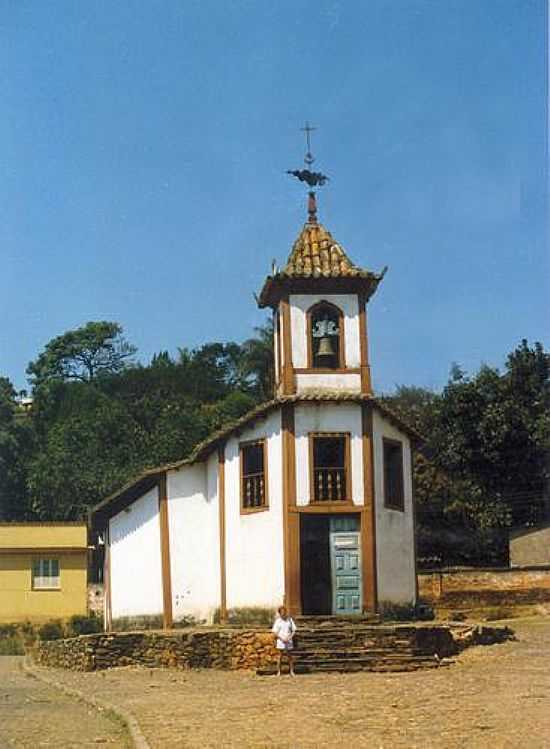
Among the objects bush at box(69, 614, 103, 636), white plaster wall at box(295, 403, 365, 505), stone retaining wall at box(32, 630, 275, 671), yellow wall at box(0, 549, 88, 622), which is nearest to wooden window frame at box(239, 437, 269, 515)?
white plaster wall at box(295, 403, 365, 505)

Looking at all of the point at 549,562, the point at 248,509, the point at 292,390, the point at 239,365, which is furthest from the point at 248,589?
the point at 239,365

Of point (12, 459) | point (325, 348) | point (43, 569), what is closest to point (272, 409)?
point (325, 348)

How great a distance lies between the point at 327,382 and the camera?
29.5m

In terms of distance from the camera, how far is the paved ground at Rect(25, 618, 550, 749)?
14531mm

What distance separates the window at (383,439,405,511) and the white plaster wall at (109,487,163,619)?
5.90 meters

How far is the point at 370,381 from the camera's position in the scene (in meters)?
29.7

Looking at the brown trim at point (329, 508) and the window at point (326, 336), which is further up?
the window at point (326, 336)

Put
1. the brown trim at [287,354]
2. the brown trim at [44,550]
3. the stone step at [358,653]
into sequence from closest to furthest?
the stone step at [358,653], the brown trim at [287,354], the brown trim at [44,550]

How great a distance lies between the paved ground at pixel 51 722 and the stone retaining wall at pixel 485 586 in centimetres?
1467

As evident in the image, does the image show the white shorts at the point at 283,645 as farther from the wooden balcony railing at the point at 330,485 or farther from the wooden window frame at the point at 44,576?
the wooden window frame at the point at 44,576

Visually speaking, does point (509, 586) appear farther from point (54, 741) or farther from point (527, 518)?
point (54, 741)

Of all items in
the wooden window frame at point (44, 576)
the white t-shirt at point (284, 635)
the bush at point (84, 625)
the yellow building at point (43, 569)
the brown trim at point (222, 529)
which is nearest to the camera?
the white t-shirt at point (284, 635)

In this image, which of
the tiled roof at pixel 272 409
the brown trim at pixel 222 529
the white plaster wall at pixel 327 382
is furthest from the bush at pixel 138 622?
the white plaster wall at pixel 327 382

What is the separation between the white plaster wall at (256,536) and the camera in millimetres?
28797
